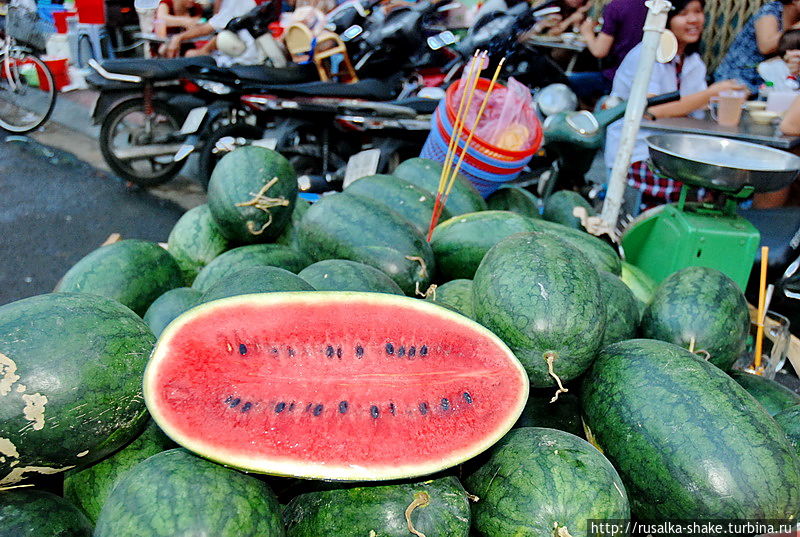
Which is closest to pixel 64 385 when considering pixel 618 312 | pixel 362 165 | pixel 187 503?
pixel 187 503

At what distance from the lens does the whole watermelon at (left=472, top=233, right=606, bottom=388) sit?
1.52m

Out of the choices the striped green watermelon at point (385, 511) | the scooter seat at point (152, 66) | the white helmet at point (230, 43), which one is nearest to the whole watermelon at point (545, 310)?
the striped green watermelon at point (385, 511)

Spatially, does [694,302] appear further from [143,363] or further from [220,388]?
A: [143,363]

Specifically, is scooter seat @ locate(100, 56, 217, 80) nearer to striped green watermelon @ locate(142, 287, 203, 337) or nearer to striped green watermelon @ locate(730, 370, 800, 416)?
striped green watermelon @ locate(142, 287, 203, 337)

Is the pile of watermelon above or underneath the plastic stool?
above

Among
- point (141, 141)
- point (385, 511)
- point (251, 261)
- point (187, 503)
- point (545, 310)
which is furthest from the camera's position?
point (141, 141)

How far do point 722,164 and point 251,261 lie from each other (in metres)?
2.33

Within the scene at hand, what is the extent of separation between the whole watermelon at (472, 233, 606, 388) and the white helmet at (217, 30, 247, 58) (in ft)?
19.6

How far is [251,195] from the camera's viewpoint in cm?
238

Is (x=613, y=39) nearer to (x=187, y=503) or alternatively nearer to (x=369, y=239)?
(x=369, y=239)

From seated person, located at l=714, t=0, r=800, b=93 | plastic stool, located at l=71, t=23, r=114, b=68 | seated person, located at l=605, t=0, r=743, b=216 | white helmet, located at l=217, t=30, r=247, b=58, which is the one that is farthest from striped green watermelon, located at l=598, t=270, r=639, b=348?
plastic stool, located at l=71, t=23, r=114, b=68

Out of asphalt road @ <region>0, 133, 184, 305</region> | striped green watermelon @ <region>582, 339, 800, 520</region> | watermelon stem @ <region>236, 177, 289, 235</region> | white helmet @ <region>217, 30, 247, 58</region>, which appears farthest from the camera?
white helmet @ <region>217, 30, 247, 58</region>

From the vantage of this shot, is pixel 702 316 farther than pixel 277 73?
No

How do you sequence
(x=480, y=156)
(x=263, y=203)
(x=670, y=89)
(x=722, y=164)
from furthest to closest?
(x=670, y=89) → (x=480, y=156) → (x=722, y=164) → (x=263, y=203)
